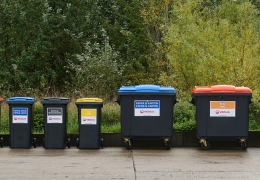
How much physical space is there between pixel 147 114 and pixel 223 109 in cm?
161

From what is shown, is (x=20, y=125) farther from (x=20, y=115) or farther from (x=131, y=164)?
(x=131, y=164)

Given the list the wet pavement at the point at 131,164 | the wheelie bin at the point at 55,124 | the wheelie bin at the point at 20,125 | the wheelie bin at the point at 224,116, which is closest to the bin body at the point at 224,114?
the wheelie bin at the point at 224,116

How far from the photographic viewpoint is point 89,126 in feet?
24.6

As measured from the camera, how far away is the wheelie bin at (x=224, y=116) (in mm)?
7363

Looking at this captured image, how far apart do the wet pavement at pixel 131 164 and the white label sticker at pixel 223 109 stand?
0.77 metres

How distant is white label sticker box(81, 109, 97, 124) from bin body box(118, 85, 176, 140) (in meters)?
0.62

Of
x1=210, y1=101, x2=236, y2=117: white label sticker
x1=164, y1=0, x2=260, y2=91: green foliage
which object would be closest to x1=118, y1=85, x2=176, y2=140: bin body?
x1=210, y1=101, x2=236, y2=117: white label sticker

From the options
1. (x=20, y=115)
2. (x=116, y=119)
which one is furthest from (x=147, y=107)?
(x=20, y=115)

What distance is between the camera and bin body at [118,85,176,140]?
7441 millimetres

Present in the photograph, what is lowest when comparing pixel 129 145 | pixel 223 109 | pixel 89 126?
pixel 129 145

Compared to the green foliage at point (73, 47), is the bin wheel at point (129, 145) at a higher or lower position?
lower

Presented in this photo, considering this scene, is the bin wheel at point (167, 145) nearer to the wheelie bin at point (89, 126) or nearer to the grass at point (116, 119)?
the grass at point (116, 119)

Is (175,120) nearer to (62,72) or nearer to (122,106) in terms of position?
(122,106)

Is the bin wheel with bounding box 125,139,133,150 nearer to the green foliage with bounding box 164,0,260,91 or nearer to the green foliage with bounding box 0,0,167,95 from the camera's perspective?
the green foliage with bounding box 164,0,260,91
